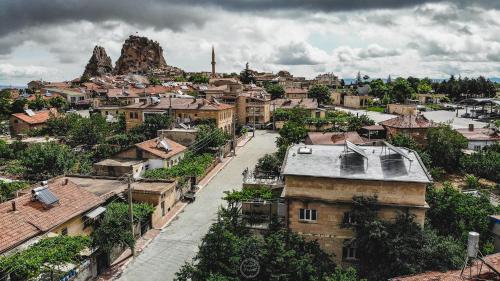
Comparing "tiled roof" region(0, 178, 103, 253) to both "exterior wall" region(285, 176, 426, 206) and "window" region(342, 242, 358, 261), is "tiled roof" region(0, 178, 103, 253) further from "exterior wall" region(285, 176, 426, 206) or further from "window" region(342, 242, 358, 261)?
"window" region(342, 242, 358, 261)

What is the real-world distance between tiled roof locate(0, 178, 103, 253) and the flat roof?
12.0 metres

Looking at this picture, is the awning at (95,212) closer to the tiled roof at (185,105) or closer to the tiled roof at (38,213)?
the tiled roof at (38,213)

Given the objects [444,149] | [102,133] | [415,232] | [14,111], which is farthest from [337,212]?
[14,111]

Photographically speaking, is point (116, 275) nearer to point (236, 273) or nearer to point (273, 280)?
point (236, 273)

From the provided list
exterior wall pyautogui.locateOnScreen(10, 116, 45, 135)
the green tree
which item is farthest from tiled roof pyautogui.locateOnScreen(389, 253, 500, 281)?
the green tree

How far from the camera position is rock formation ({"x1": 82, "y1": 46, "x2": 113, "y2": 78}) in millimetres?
172125

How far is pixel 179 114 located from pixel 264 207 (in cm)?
3642

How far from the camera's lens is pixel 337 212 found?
18688mm

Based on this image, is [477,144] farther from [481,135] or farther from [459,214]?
[459,214]

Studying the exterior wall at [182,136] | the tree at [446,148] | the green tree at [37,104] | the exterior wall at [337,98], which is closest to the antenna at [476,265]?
the tree at [446,148]

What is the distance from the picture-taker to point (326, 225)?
18906 millimetres

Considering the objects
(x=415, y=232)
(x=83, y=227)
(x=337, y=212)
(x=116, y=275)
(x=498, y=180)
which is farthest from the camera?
(x=498, y=180)

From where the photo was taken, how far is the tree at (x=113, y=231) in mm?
19906

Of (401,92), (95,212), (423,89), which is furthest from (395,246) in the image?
(423,89)
